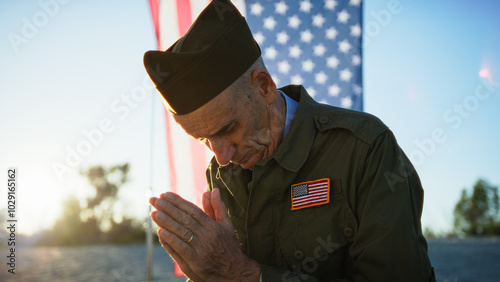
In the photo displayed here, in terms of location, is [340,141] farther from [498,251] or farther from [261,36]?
[498,251]

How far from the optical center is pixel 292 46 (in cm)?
388

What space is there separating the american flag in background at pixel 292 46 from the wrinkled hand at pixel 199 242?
2.34 metres

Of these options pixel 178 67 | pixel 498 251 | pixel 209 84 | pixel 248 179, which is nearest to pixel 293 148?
pixel 248 179

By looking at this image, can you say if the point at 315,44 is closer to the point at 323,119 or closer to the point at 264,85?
the point at 323,119

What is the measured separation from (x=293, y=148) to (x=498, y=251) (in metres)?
11.5

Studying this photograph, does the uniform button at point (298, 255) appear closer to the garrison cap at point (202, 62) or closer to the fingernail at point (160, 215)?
the fingernail at point (160, 215)

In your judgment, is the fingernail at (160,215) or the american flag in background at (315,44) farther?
the american flag in background at (315,44)

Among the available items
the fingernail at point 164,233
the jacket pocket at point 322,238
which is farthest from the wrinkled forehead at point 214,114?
the jacket pocket at point 322,238

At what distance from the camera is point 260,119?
1896 millimetres

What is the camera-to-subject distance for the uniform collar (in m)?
1.93

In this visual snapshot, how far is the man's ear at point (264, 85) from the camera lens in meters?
1.90

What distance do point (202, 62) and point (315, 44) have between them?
7.51 feet

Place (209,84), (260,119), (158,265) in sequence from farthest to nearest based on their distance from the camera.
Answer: (158,265), (260,119), (209,84)

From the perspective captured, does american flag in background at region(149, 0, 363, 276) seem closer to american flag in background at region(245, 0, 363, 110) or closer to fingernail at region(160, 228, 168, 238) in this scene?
american flag in background at region(245, 0, 363, 110)
